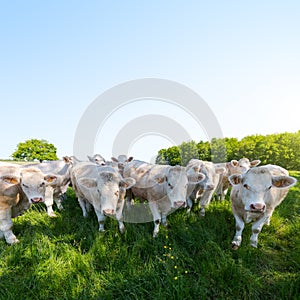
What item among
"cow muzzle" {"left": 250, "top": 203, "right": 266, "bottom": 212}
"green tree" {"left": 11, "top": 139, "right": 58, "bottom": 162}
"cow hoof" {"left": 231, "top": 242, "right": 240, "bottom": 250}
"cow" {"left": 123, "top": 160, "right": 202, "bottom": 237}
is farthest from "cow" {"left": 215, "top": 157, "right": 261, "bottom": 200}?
"green tree" {"left": 11, "top": 139, "right": 58, "bottom": 162}

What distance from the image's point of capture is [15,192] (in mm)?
4875

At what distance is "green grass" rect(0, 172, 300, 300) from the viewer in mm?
3242

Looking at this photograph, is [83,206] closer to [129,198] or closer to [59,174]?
[129,198]

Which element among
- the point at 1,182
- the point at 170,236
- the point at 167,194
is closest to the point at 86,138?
the point at 1,182

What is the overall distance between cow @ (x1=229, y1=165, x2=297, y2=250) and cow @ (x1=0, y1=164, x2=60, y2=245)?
12.7 feet

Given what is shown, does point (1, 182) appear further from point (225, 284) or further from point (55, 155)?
point (55, 155)

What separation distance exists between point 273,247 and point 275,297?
149cm

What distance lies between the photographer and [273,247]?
448 cm

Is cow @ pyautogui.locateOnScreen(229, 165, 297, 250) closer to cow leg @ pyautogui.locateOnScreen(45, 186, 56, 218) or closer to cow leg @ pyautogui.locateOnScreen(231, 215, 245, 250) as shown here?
cow leg @ pyautogui.locateOnScreen(231, 215, 245, 250)

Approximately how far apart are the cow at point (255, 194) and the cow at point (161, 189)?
108cm

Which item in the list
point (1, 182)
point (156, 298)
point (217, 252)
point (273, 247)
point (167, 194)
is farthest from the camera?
point (167, 194)

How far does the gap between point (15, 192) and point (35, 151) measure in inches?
2496

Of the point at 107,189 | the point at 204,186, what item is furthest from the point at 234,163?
the point at 107,189

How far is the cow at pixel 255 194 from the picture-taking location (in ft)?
12.8
